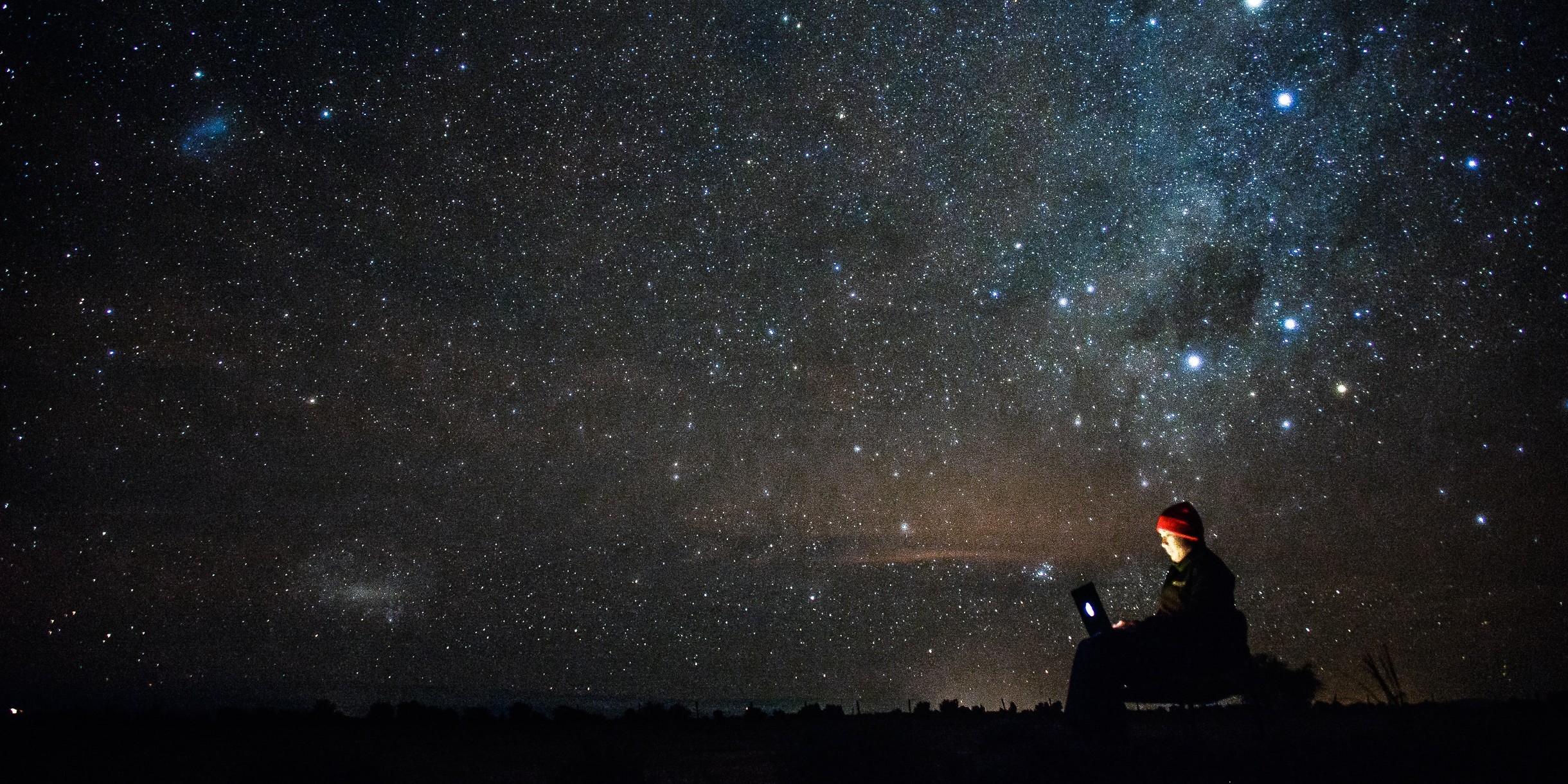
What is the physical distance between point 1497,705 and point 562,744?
1177 centimetres

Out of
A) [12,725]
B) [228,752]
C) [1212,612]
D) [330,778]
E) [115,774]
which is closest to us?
[330,778]

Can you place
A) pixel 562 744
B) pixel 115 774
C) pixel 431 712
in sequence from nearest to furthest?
pixel 115 774, pixel 562 744, pixel 431 712

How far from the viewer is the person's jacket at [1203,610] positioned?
4309mm

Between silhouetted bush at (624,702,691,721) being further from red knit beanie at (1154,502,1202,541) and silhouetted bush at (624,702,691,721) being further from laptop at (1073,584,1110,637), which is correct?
red knit beanie at (1154,502,1202,541)

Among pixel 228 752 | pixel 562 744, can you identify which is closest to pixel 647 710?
pixel 562 744

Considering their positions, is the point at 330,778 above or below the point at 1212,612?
below

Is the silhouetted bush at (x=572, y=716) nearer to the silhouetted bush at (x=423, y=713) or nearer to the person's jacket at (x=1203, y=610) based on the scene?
the silhouetted bush at (x=423, y=713)

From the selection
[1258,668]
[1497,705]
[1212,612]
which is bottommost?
[1497,705]

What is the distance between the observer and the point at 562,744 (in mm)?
6512

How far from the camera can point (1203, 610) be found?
4.40 meters

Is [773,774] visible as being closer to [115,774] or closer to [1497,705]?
[115,774]

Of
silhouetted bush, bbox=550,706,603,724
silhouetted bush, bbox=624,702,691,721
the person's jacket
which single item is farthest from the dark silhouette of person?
silhouetted bush, bbox=550,706,603,724

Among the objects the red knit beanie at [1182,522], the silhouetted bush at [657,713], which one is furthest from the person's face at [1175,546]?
the silhouetted bush at [657,713]

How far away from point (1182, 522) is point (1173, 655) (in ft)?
2.84
